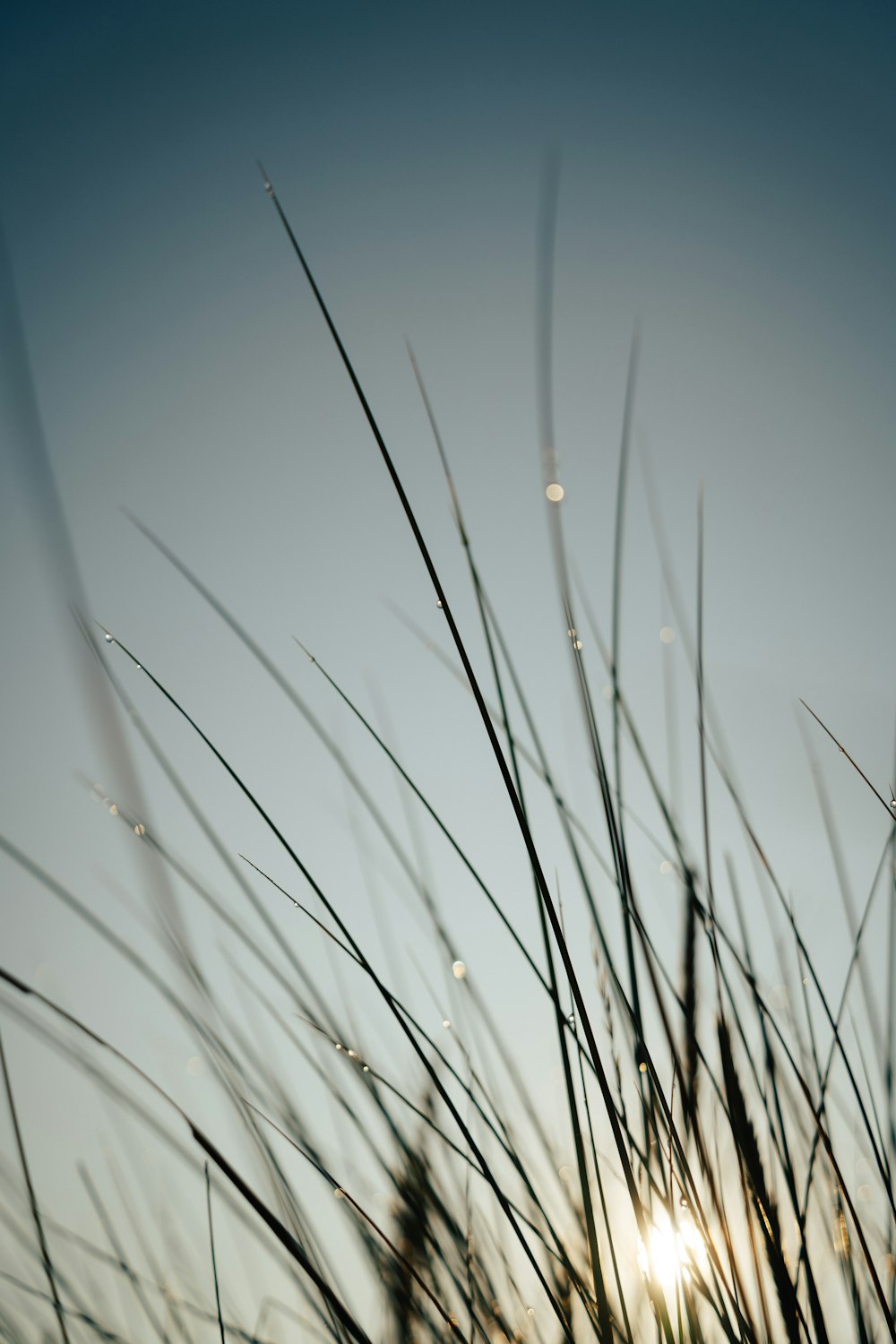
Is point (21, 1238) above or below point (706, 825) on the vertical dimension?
below

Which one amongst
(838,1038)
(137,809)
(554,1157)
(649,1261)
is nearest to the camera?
(137,809)

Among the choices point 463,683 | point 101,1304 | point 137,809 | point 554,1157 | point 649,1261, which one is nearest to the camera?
point 137,809

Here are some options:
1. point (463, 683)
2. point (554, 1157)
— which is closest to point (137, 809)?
point (463, 683)

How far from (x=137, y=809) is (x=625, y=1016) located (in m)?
0.47

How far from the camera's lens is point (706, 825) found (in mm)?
754

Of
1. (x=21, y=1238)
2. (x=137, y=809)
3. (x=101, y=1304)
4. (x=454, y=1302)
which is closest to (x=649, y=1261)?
(x=137, y=809)

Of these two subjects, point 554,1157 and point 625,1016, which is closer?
point 625,1016

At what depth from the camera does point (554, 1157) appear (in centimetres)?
98

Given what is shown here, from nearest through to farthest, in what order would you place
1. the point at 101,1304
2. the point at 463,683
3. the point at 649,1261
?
the point at 649,1261
the point at 463,683
the point at 101,1304

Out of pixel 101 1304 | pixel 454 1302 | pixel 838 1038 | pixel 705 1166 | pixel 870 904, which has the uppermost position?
pixel 870 904

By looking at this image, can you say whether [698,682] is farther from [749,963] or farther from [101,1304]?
[101,1304]

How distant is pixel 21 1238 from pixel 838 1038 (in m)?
1.02

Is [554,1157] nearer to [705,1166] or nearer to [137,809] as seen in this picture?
[705,1166]

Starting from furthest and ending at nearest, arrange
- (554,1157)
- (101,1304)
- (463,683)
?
(101,1304), (554,1157), (463,683)
